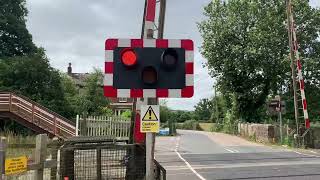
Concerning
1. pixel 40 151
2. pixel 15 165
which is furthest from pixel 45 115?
pixel 15 165

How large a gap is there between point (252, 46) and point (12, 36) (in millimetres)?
29312

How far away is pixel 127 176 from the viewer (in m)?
9.09

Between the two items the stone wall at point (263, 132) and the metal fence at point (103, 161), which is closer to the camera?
the metal fence at point (103, 161)

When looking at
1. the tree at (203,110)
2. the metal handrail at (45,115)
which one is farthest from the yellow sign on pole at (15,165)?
the tree at (203,110)

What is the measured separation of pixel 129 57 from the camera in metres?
7.60

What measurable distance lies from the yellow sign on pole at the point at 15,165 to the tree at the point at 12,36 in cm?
5861

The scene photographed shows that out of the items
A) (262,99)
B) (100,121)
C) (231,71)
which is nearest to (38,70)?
(231,71)

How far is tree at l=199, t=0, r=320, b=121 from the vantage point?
175ft

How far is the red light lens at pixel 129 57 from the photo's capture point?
7.58 meters

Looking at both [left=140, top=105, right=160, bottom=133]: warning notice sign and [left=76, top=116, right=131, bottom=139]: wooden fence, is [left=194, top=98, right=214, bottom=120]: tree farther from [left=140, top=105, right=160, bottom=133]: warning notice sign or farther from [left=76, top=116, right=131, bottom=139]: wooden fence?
[left=140, top=105, right=160, bottom=133]: warning notice sign

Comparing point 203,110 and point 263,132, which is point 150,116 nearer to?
point 263,132

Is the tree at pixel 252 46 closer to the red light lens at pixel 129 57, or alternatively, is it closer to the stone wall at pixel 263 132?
the stone wall at pixel 263 132

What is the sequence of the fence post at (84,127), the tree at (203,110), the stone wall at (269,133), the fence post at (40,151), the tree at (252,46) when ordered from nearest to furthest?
the fence post at (40,151), the fence post at (84,127), the stone wall at (269,133), the tree at (252,46), the tree at (203,110)

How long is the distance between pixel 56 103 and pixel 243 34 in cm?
1908
